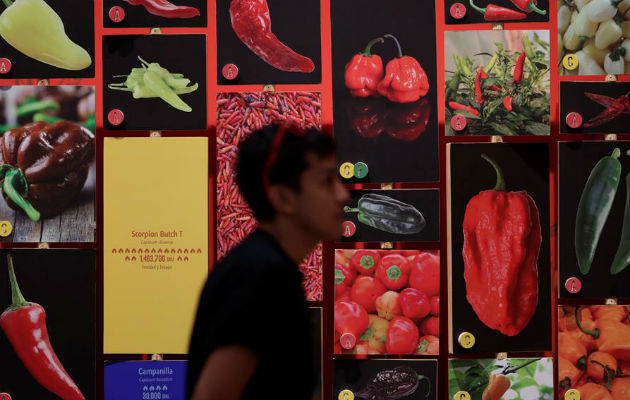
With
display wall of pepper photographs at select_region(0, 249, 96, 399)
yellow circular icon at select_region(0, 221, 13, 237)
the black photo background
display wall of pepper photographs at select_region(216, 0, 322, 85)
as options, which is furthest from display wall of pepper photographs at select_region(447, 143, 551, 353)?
yellow circular icon at select_region(0, 221, 13, 237)

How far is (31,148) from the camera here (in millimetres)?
3471

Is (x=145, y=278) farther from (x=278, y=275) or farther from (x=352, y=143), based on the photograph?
(x=278, y=275)

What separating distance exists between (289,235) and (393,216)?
75.5 inches

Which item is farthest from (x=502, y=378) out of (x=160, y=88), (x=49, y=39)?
(x=49, y=39)

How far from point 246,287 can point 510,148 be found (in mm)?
2332

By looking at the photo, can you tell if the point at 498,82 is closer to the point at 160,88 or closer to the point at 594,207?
the point at 594,207

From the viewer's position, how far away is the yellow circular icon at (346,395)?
3436 millimetres

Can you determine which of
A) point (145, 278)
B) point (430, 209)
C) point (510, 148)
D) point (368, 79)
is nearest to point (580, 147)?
point (510, 148)

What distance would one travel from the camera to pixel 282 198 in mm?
1566

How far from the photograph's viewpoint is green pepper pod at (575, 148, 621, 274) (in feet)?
11.4

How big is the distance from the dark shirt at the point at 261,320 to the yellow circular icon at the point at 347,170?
6.43 ft

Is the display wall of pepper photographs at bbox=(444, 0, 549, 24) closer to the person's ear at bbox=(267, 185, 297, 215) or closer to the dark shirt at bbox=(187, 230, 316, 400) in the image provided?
the person's ear at bbox=(267, 185, 297, 215)

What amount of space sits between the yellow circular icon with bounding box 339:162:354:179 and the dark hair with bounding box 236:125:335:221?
184 cm

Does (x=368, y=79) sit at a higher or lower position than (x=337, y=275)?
higher
